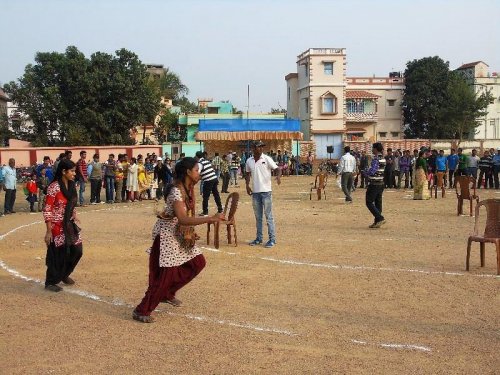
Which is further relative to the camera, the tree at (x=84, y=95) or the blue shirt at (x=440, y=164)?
the tree at (x=84, y=95)

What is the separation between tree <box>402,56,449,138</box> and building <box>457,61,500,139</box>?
689 centimetres

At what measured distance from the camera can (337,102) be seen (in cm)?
5294

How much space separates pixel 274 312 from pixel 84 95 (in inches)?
1575

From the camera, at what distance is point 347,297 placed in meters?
6.86

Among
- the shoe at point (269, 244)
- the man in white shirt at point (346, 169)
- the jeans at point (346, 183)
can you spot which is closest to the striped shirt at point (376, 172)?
the shoe at point (269, 244)

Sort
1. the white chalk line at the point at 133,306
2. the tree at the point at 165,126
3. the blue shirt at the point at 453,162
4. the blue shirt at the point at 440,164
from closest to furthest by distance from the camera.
Result: the white chalk line at the point at 133,306 < the blue shirt at the point at 440,164 < the blue shirt at the point at 453,162 < the tree at the point at 165,126

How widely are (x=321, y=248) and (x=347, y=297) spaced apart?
336 cm

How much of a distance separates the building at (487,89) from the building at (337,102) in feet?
28.9

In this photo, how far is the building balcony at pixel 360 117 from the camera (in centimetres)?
5753

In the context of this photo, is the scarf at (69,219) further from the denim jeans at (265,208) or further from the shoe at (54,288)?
the denim jeans at (265,208)

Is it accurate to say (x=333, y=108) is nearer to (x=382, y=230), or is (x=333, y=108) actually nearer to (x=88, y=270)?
(x=382, y=230)

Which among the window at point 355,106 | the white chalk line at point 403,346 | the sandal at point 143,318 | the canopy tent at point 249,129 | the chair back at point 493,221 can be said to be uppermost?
the window at point 355,106

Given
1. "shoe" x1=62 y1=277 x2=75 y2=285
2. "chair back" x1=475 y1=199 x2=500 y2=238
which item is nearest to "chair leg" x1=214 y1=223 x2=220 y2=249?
"shoe" x1=62 y1=277 x2=75 y2=285

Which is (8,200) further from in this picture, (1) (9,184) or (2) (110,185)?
(2) (110,185)
